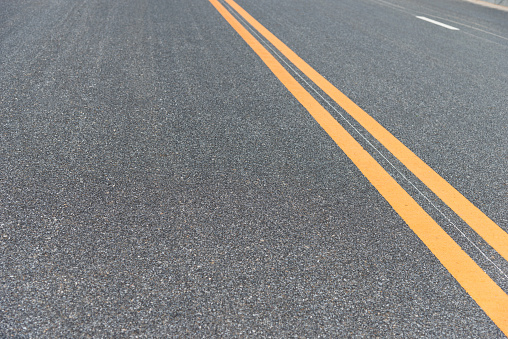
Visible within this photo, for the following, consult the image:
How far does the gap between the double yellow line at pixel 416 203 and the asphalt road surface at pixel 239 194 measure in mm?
13

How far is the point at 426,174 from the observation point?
271 centimetres

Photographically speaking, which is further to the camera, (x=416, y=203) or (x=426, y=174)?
(x=426, y=174)

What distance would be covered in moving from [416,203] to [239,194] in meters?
0.94

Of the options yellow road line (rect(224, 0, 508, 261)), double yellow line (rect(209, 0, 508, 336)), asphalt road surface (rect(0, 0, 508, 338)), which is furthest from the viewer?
yellow road line (rect(224, 0, 508, 261))

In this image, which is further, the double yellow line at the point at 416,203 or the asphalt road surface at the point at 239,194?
the double yellow line at the point at 416,203

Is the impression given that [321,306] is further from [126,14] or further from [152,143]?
[126,14]

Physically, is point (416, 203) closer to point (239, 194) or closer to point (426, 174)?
point (426, 174)

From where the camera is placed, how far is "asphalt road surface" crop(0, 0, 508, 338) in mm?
1647

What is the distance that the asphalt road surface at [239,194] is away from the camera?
5.41 feet

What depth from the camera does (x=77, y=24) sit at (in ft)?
17.6

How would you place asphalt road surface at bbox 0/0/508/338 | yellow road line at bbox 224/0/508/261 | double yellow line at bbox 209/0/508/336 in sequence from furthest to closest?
yellow road line at bbox 224/0/508/261
double yellow line at bbox 209/0/508/336
asphalt road surface at bbox 0/0/508/338

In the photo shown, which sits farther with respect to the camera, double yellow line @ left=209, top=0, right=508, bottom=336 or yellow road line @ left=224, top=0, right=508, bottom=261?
yellow road line @ left=224, top=0, right=508, bottom=261

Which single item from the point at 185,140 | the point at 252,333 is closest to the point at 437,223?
the point at 252,333

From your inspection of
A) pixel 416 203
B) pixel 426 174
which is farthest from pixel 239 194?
pixel 426 174
